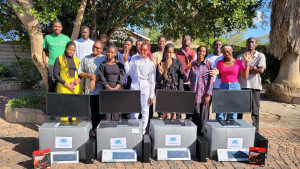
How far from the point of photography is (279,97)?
352 inches

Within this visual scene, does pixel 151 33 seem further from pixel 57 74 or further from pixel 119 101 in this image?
pixel 119 101

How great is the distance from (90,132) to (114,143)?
0.51 metres

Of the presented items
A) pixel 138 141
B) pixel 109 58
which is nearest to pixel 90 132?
pixel 138 141

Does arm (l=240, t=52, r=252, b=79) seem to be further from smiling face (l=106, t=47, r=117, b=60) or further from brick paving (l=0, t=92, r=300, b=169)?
smiling face (l=106, t=47, r=117, b=60)

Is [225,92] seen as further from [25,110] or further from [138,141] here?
[25,110]

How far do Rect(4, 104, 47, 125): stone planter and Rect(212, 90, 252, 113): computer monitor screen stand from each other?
13.2ft

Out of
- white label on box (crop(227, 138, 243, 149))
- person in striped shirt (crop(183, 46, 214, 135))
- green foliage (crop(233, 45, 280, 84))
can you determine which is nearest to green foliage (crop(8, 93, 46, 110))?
person in striped shirt (crop(183, 46, 214, 135))

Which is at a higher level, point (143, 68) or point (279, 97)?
point (143, 68)

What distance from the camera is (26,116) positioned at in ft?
18.0

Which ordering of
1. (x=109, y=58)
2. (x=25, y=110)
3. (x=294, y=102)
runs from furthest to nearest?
1. (x=294, y=102)
2. (x=25, y=110)
3. (x=109, y=58)

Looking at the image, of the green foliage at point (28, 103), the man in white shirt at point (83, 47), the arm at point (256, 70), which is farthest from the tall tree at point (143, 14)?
the arm at point (256, 70)

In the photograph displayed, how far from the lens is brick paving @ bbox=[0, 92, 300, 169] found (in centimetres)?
356

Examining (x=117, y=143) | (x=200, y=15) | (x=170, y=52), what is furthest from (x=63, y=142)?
(x=200, y=15)

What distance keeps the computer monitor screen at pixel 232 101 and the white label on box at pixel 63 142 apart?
2.43m
